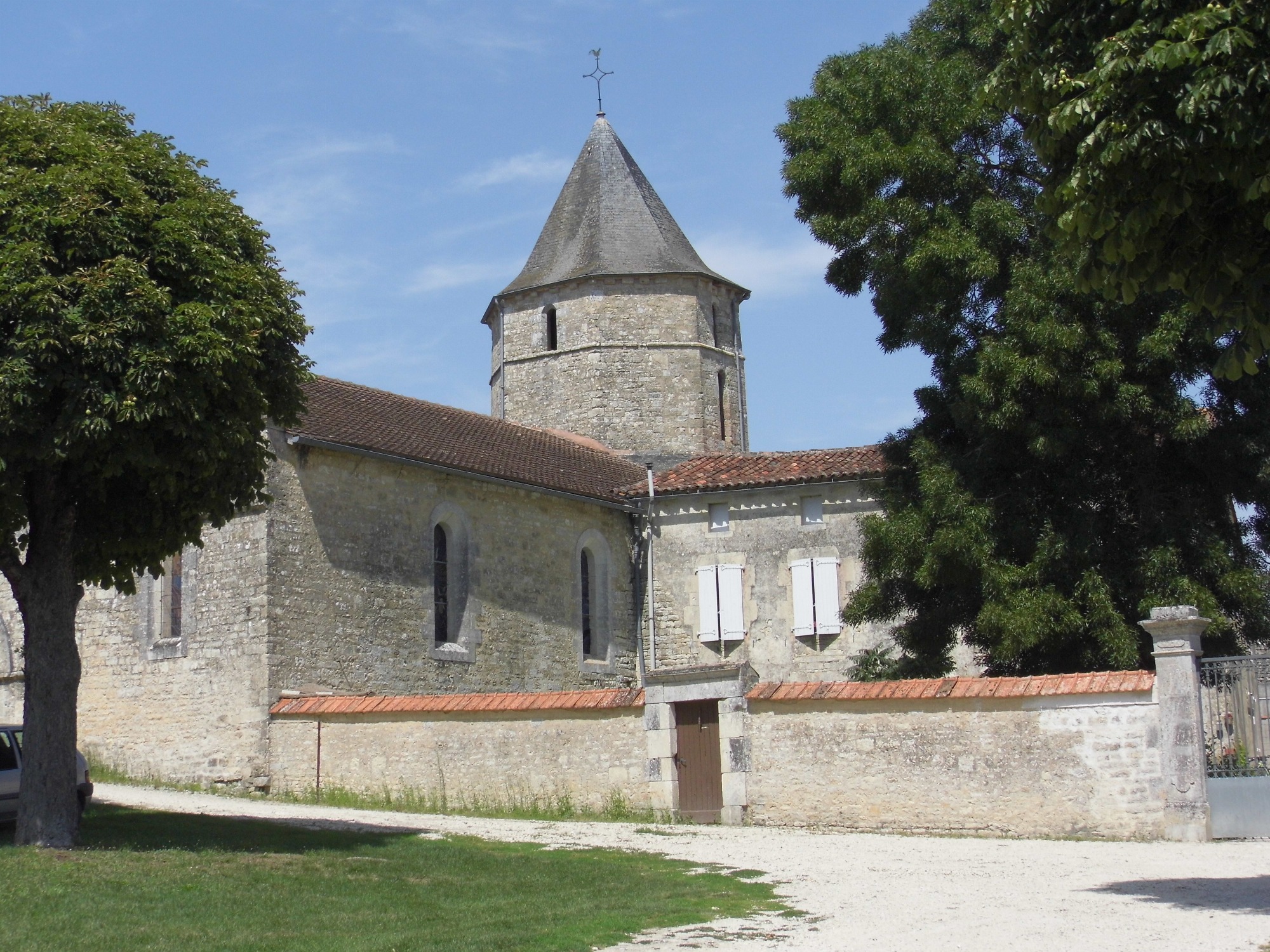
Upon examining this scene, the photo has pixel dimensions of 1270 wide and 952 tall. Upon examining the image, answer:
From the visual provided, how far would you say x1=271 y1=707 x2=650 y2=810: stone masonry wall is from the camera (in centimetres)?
1762

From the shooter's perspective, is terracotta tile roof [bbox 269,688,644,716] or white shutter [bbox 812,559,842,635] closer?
terracotta tile roof [bbox 269,688,644,716]

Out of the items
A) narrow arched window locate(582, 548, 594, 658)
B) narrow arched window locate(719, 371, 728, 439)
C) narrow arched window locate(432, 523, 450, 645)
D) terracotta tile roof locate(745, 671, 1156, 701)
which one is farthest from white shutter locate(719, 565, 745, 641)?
terracotta tile roof locate(745, 671, 1156, 701)

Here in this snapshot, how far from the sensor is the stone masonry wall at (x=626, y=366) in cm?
3350

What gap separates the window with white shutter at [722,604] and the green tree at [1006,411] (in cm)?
638

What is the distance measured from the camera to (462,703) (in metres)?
18.7

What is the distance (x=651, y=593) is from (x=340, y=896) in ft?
55.2

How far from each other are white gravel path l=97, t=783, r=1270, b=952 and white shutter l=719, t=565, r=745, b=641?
10.1m

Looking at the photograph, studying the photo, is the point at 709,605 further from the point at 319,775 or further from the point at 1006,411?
the point at 1006,411

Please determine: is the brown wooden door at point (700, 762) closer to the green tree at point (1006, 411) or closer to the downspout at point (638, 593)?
the green tree at point (1006, 411)

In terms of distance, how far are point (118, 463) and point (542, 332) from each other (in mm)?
22272

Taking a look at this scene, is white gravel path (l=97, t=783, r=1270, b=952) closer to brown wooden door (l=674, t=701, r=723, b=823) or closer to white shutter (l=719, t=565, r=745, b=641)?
brown wooden door (l=674, t=701, r=723, b=823)

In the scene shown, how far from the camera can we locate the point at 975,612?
63.8ft

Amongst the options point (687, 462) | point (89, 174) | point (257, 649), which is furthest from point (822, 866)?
point (687, 462)

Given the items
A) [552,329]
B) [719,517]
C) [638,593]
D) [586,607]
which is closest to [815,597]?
[719,517]
